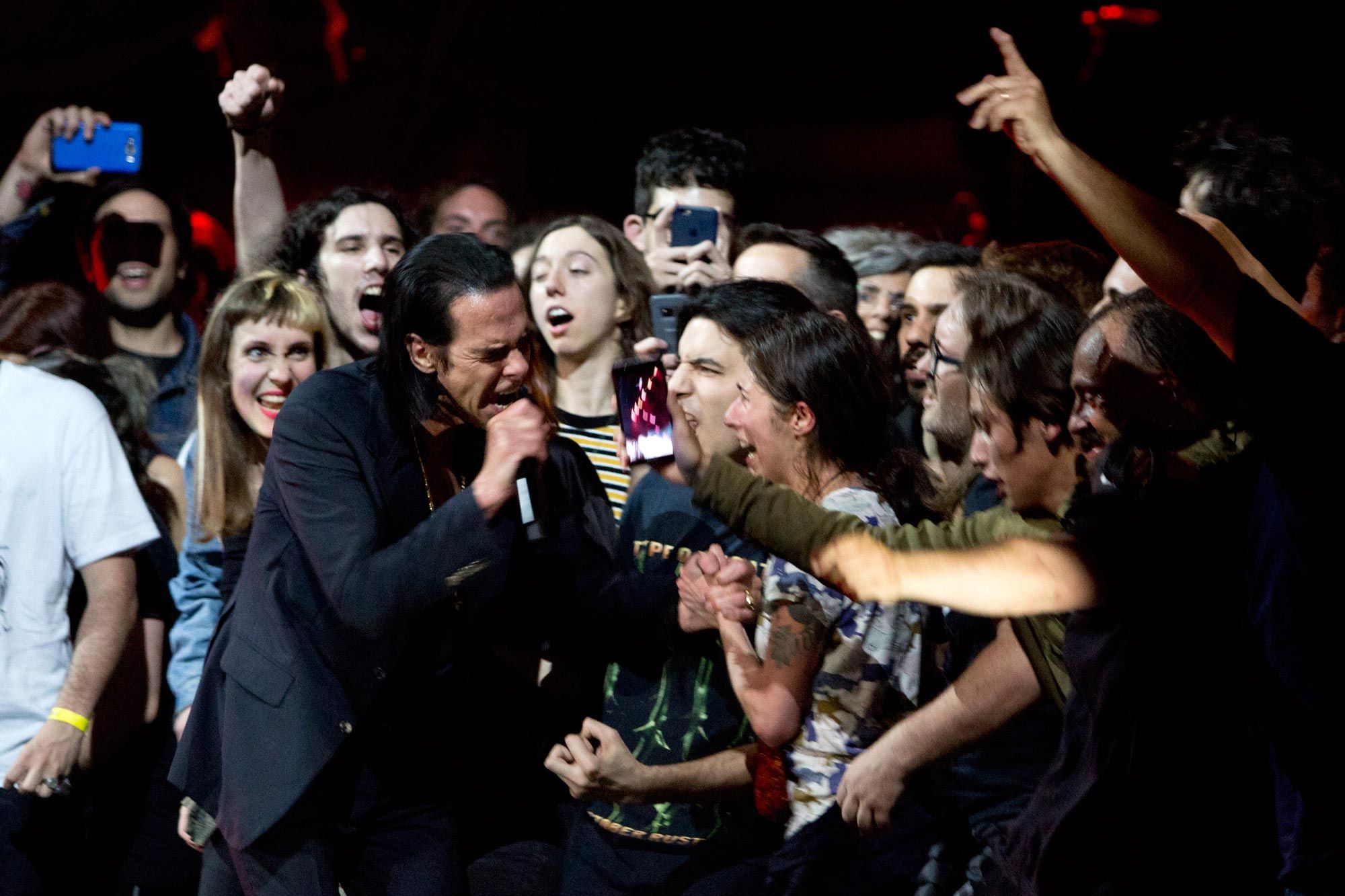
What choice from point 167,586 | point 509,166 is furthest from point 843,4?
point 167,586

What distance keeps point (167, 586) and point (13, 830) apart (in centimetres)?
75

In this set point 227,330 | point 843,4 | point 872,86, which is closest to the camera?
point 227,330

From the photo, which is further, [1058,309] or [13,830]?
[13,830]

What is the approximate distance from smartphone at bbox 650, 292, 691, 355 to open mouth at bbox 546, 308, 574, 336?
0.47m

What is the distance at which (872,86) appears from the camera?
5883 millimetres

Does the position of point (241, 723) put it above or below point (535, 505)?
below

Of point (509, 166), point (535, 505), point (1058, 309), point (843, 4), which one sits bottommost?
point (535, 505)

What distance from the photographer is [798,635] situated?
1935mm

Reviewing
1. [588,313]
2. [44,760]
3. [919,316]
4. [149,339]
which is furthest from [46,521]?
[919,316]

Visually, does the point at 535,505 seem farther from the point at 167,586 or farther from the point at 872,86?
the point at 872,86

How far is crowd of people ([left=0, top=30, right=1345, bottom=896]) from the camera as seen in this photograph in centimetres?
159

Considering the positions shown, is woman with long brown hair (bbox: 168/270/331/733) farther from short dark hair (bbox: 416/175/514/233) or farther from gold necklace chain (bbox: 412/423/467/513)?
short dark hair (bbox: 416/175/514/233)

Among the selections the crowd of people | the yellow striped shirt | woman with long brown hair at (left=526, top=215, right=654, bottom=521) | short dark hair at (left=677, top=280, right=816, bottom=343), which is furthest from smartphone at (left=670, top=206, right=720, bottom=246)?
short dark hair at (left=677, top=280, right=816, bottom=343)

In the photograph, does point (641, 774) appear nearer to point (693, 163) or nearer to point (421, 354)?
point (421, 354)
